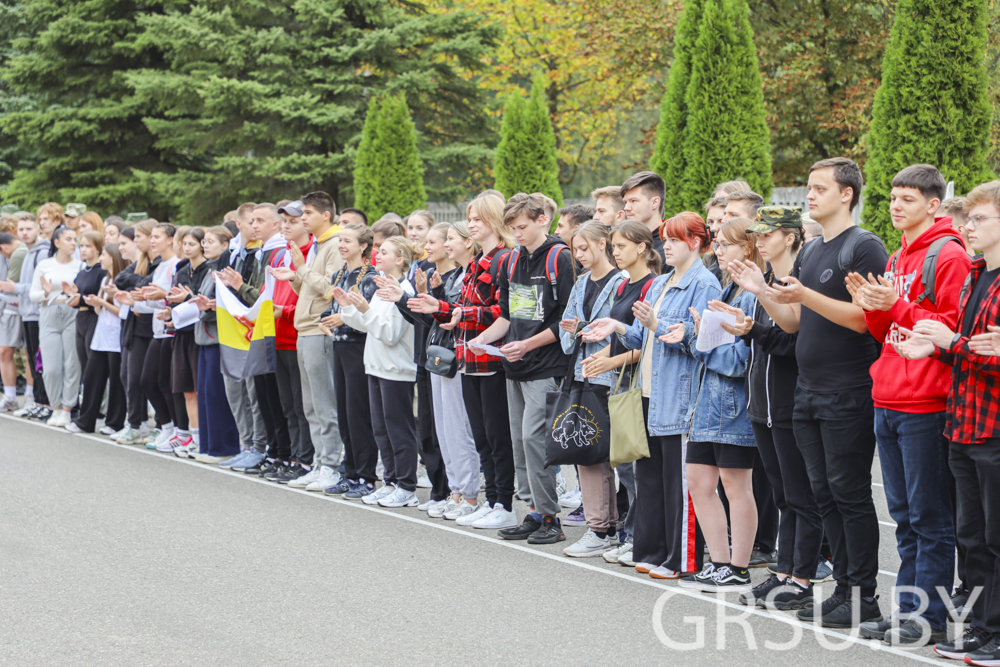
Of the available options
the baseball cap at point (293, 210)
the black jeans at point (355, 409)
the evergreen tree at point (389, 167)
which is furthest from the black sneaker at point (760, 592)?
the evergreen tree at point (389, 167)

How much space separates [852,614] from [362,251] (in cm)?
513

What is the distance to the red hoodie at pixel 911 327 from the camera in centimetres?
499

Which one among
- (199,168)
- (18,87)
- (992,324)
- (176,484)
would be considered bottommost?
(176,484)

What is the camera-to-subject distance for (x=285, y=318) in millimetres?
9375

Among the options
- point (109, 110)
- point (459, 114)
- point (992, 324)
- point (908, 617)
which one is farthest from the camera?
point (109, 110)

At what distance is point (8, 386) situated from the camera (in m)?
13.4

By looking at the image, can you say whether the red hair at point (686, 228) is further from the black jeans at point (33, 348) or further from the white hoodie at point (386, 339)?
the black jeans at point (33, 348)

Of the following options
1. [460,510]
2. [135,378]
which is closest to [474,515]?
[460,510]

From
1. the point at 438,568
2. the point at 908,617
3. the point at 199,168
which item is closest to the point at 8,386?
the point at 438,568

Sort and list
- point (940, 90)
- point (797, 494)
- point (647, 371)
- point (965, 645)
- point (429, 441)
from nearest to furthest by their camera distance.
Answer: point (965, 645) < point (797, 494) < point (647, 371) < point (429, 441) < point (940, 90)

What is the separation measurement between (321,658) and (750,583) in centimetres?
265

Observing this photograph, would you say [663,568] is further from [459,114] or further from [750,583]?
[459,114]

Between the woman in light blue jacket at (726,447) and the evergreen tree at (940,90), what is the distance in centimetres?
733

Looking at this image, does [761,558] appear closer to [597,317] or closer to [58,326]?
[597,317]
